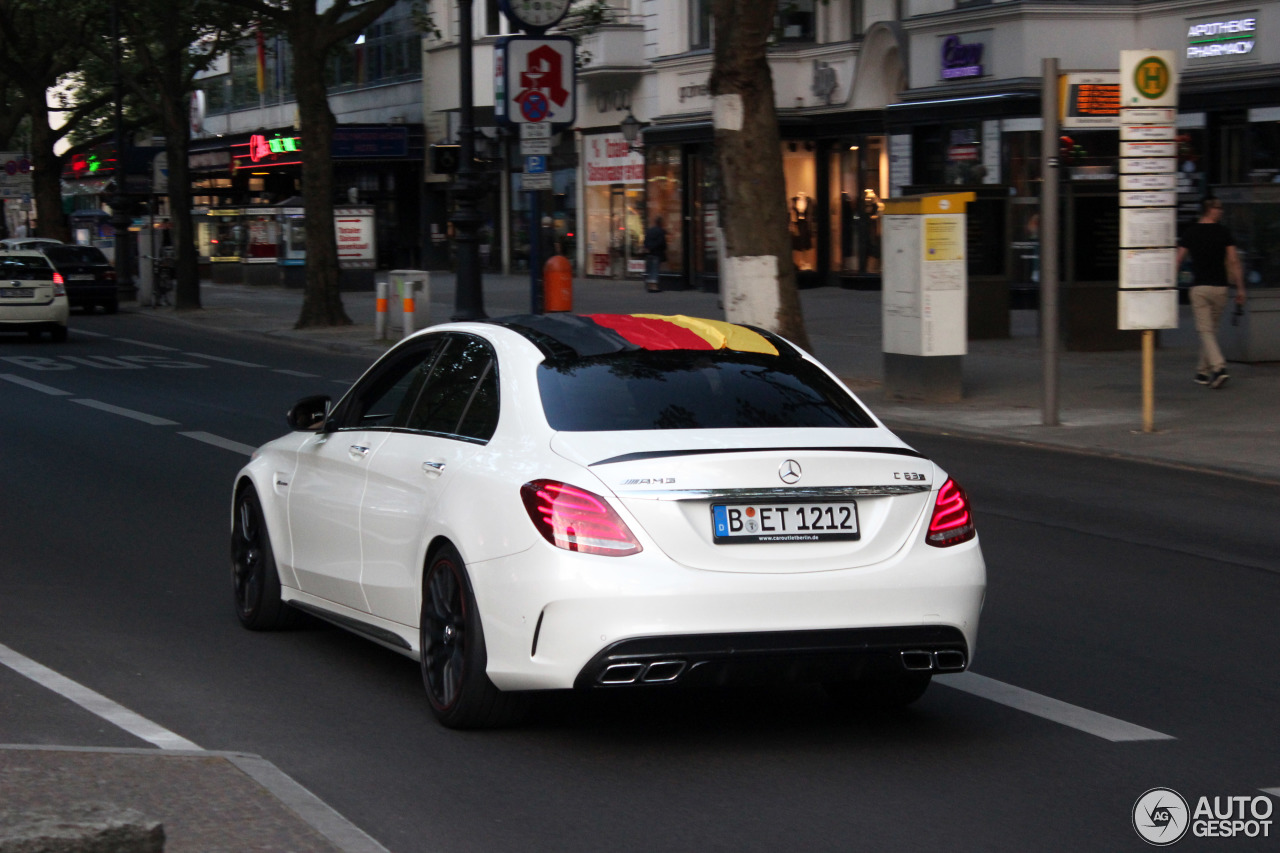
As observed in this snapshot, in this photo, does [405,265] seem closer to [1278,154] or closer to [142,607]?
[1278,154]

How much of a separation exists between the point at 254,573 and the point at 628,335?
230 cm

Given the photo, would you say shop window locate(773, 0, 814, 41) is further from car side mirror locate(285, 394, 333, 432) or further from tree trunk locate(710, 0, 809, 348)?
car side mirror locate(285, 394, 333, 432)

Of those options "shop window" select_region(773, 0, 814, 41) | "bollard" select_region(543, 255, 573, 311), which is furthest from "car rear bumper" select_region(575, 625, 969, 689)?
"shop window" select_region(773, 0, 814, 41)

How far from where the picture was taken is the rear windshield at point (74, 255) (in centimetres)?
3806

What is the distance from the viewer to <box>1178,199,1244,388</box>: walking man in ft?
59.5

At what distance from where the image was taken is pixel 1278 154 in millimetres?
28172

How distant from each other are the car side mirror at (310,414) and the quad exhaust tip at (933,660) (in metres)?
2.90

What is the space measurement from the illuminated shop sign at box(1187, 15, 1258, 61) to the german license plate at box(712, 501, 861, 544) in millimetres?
25220

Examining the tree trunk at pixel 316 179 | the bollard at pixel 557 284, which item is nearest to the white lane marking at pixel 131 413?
the bollard at pixel 557 284

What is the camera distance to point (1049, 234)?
51.2ft

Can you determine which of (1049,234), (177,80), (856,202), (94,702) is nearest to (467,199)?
(1049,234)

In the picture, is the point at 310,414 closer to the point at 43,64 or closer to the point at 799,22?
the point at 799,22

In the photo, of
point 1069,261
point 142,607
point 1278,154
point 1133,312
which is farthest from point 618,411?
point 1278,154

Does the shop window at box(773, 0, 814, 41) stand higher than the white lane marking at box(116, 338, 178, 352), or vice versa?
the shop window at box(773, 0, 814, 41)
